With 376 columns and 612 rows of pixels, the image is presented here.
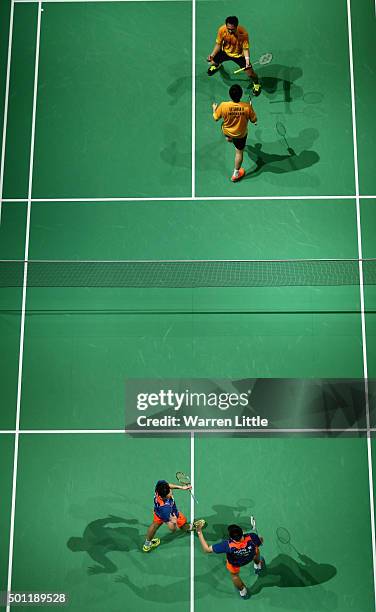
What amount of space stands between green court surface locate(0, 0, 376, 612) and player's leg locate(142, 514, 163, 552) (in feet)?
0.26

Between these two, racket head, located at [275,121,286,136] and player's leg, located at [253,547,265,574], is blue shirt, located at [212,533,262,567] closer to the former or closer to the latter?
player's leg, located at [253,547,265,574]

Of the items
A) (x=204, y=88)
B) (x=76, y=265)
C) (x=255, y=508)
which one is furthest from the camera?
(x=204, y=88)

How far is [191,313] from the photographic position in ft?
30.3

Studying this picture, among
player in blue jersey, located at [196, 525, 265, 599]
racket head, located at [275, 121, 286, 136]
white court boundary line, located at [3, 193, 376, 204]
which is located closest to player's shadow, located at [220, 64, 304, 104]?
racket head, located at [275, 121, 286, 136]

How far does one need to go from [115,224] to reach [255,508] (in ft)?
12.4

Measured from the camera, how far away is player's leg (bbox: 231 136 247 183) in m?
9.83

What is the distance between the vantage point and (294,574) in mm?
8594

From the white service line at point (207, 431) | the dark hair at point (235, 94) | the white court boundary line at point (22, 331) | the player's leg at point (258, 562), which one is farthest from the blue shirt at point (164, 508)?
the dark hair at point (235, 94)

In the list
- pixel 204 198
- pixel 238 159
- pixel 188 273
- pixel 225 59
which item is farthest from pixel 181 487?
pixel 225 59

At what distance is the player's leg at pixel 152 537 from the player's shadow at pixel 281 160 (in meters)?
4.30

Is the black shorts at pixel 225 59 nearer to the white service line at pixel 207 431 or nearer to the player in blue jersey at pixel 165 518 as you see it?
the white service line at pixel 207 431

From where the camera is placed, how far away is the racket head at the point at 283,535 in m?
8.69

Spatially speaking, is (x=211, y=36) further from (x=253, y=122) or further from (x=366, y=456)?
(x=366, y=456)

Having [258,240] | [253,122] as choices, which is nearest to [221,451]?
[258,240]
